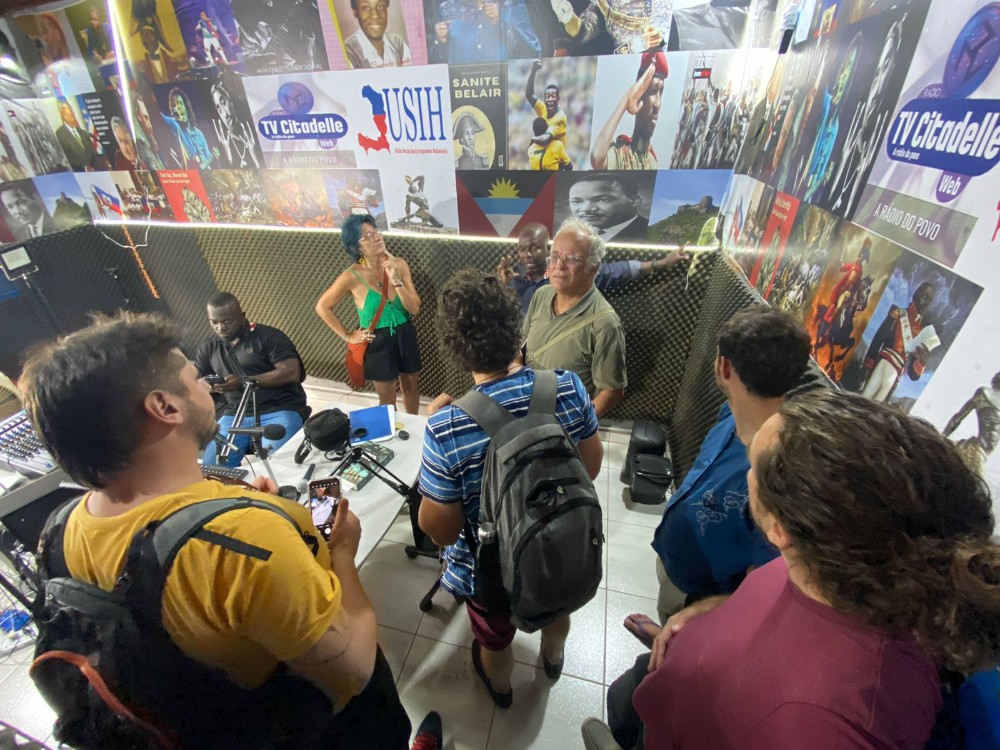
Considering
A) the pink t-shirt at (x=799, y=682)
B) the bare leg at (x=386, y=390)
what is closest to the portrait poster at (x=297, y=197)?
the bare leg at (x=386, y=390)

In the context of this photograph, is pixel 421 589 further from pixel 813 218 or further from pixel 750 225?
pixel 750 225

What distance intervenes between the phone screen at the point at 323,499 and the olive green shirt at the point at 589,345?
4.31 feet

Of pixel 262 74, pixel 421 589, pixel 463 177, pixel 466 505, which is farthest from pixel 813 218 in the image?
pixel 262 74

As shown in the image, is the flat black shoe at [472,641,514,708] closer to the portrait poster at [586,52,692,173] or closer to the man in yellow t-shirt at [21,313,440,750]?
the man in yellow t-shirt at [21,313,440,750]

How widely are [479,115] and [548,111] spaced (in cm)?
50

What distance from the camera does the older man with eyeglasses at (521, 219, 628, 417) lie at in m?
2.30

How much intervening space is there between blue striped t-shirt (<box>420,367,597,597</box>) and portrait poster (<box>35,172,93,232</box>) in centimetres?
545

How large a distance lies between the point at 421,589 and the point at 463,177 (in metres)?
2.94

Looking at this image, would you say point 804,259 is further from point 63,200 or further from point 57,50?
point 63,200

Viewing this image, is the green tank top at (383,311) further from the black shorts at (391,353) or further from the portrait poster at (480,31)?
the portrait poster at (480,31)

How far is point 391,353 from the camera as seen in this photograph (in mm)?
3217

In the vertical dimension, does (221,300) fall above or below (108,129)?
below

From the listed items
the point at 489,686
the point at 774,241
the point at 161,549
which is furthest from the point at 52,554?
the point at 774,241

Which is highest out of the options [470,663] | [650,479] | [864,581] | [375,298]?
[864,581]
